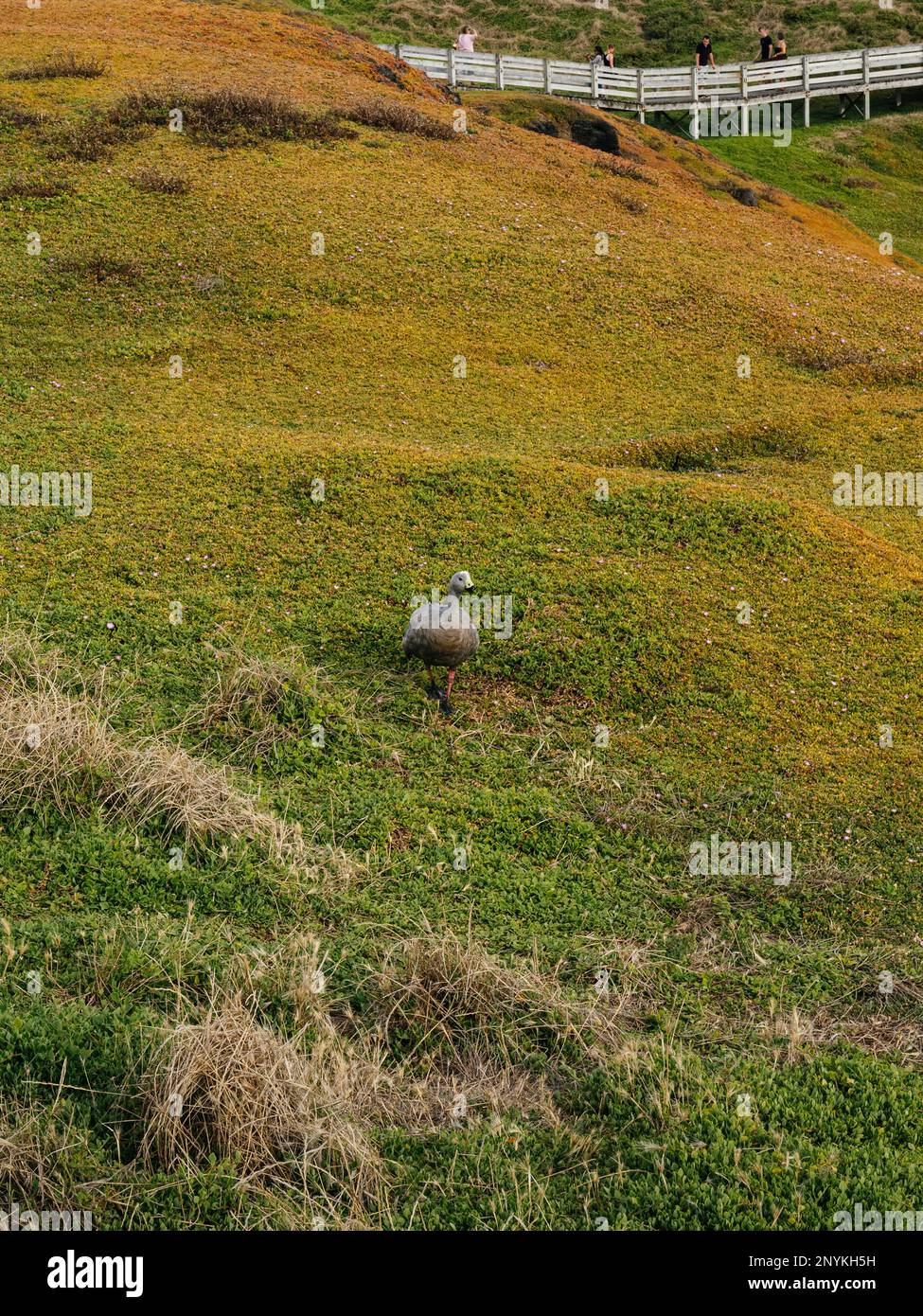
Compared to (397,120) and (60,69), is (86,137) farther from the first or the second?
(397,120)

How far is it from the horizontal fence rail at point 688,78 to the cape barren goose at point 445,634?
3300 cm

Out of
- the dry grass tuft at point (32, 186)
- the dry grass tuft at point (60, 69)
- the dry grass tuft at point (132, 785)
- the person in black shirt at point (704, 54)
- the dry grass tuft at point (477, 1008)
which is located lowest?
the dry grass tuft at point (477, 1008)

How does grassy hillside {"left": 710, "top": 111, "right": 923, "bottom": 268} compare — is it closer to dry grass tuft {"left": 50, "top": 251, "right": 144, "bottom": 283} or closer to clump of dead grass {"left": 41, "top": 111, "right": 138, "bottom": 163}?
clump of dead grass {"left": 41, "top": 111, "right": 138, "bottom": 163}

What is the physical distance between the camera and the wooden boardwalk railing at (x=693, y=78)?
3962 centimetres

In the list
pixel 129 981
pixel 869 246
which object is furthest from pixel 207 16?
pixel 129 981

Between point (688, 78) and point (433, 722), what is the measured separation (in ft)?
128

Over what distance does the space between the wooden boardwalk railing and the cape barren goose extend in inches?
1309

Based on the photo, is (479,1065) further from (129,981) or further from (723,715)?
(723,715)

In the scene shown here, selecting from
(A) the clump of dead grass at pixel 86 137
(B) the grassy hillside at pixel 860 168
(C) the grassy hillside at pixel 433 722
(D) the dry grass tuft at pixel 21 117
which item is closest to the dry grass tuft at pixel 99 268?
(C) the grassy hillside at pixel 433 722

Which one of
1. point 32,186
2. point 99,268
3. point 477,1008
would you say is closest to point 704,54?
point 32,186

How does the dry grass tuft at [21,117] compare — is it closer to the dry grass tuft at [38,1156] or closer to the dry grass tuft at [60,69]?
the dry grass tuft at [60,69]

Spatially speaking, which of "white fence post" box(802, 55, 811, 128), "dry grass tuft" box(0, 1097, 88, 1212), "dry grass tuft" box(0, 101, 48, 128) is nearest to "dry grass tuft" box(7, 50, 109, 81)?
"dry grass tuft" box(0, 101, 48, 128)

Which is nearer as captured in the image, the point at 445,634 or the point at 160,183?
the point at 445,634

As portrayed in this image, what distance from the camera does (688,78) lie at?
42.7 m
